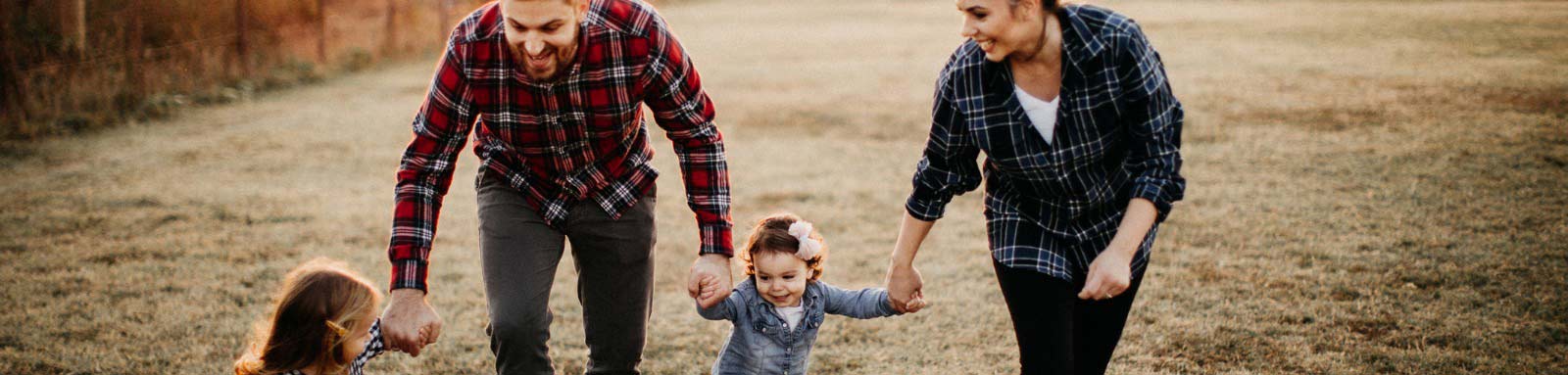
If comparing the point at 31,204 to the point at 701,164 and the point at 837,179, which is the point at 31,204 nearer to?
the point at 837,179

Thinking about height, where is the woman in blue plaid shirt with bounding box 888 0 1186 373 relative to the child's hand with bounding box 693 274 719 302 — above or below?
above

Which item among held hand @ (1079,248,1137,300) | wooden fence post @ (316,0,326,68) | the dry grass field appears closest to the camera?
held hand @ (1079,248,1137,300)

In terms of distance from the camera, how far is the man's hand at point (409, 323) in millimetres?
2816

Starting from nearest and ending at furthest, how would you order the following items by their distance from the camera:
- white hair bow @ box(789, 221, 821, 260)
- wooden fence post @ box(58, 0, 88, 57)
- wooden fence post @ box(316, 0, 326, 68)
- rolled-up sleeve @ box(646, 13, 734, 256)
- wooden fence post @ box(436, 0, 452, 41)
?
rolled-up sleeve @ box(646, 13, 734, 256) < white hair bow @ box(789, 221, 821, 260) < wooden fence post @ box(58, 0, 88, 57) < wooden fence post @ box(316, 0, 326, 68) < wooden fence post @ box(436, 0, 452, 41)

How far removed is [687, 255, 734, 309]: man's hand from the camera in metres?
3.15

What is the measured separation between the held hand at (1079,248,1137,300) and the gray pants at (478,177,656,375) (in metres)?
1.25

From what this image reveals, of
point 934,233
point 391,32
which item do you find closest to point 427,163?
point 934,233

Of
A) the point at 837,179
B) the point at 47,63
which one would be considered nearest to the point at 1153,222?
the point at 837,179

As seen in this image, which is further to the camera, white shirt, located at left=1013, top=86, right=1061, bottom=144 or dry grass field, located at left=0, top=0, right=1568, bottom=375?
dry grass field, located at left=0, top=0, right=1568, bottom=375

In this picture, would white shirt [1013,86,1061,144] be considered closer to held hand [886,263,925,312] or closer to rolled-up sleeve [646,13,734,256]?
held hand [886,263,925,312]

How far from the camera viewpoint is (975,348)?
4832 millimetres

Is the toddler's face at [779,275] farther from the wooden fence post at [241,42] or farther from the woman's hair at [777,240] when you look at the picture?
the wooden fence post at [241,42]

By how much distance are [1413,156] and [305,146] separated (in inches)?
349

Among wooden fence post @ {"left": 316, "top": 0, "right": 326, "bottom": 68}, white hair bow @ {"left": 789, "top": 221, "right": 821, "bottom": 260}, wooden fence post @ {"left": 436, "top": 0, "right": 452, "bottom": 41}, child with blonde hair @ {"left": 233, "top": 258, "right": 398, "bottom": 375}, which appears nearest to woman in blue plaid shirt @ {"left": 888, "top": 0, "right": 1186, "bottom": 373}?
white hair bow @ {"left": 789, "top": 221, "right": 821, "bottom": 260}
